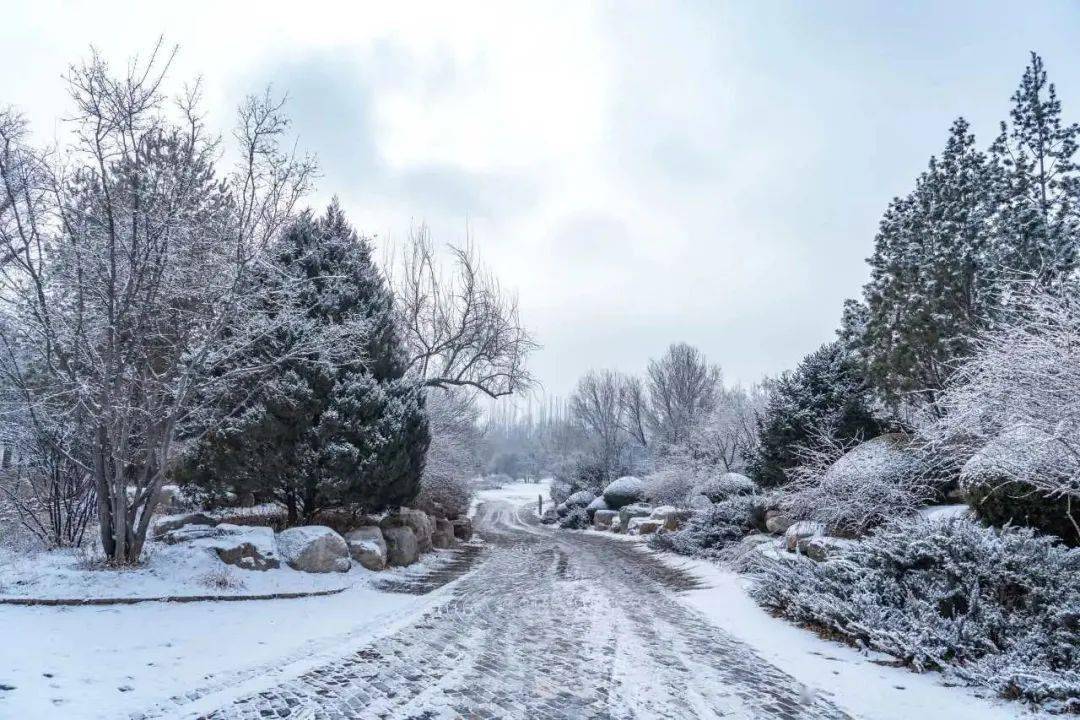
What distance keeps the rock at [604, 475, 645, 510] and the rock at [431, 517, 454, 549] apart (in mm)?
11632

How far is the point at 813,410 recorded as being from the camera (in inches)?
596

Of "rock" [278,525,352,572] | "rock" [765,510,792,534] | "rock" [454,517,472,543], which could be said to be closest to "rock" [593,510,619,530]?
"rock" [454,517,472,543]

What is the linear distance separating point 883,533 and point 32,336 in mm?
10762

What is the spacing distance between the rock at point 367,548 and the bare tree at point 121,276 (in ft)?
10.8

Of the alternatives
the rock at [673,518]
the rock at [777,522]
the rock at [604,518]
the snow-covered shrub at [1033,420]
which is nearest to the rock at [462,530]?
the rock at [673,518]

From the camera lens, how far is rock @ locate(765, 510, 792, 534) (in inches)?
468

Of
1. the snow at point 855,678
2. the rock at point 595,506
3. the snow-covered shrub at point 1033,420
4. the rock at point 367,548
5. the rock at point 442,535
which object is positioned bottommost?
the rock at point 595,506

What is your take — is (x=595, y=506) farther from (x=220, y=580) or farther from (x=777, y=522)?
(x=220, y=580)

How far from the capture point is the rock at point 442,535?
15037mm

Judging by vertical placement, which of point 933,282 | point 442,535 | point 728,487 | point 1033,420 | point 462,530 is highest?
point 933,282

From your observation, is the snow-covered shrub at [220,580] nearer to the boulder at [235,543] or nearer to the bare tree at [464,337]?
the boulder at [235,543]

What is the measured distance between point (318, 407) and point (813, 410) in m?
12.2

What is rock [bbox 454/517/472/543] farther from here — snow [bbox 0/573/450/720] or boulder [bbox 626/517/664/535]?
snow [bbox 0/573/450/720]

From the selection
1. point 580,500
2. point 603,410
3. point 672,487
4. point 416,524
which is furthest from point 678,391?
point 416,524
